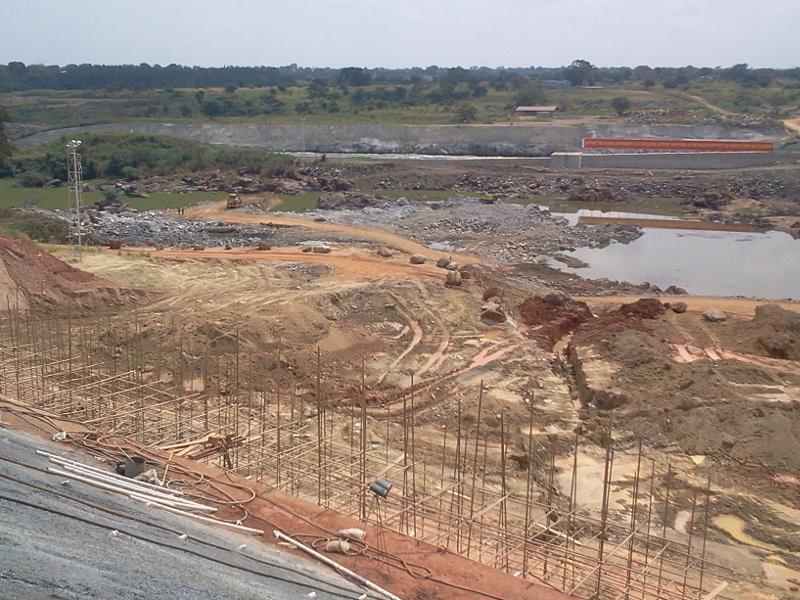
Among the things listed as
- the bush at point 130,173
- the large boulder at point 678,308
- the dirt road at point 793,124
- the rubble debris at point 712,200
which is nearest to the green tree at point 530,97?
the dirt road at point 793,124

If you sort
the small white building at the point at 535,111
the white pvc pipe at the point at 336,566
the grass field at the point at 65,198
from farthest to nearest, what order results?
the small white building at the point at 535,111, the grass field at the point at 65,198, the white pvc pipe at the point at 336,566

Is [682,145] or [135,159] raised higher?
[682,145]

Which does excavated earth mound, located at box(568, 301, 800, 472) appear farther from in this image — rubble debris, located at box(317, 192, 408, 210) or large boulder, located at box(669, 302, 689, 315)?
rubble debris, located at box(317, 192, 408, 210)

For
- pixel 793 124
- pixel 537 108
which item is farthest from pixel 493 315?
pixel 537 108

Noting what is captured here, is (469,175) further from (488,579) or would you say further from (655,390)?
(488,579)

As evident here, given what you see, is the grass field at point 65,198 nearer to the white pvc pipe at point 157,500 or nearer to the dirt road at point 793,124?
the white pvc pipe at point 157,500

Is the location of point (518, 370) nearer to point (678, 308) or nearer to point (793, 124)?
point (678, 308)
